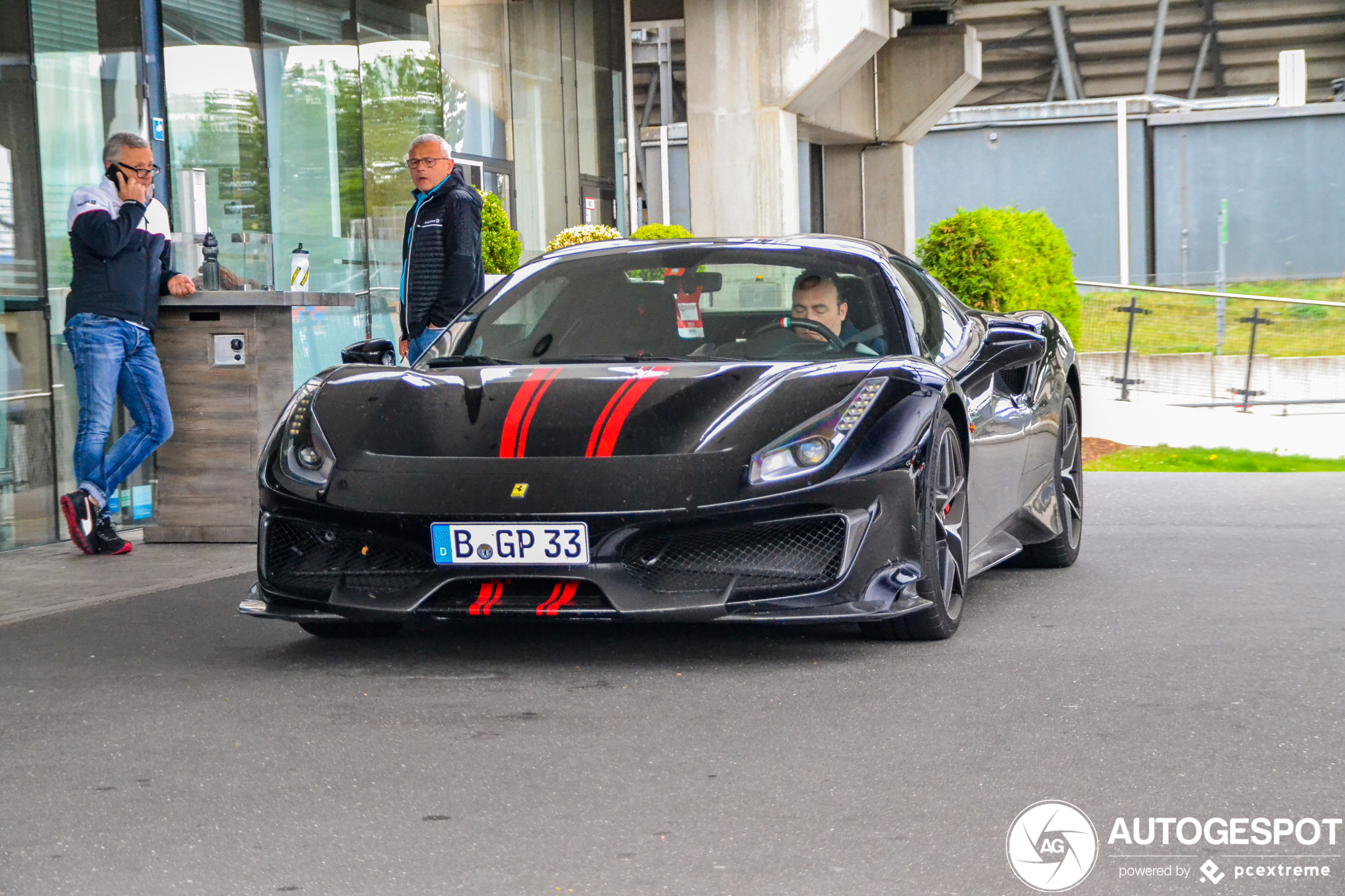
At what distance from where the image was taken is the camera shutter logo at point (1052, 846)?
2.99 m

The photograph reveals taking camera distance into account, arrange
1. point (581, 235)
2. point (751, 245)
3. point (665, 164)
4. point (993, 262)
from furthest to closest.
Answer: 1. point (665, 164)
2. point (581, 235)
3. point (993, 262)
4. point (751, 245)

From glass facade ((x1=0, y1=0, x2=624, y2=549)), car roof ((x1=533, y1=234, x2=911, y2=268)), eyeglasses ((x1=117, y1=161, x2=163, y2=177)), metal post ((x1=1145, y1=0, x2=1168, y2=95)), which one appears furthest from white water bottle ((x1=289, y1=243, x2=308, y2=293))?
metal post ((x1=1145, y1=0, x2=1168, y2=95))

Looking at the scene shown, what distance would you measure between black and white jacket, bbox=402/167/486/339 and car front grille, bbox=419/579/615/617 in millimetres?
3452

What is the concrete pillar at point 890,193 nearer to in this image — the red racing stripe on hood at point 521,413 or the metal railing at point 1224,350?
the metal railing at point 1224,350

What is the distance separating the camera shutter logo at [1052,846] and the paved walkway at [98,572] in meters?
3.96

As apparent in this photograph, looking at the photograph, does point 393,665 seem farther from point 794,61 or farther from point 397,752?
point 794,61

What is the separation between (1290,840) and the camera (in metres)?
3.14

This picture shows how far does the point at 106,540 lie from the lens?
26.6 ft

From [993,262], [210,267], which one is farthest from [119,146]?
[993,262]

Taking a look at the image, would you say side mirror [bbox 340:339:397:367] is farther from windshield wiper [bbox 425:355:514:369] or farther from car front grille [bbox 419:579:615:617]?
car front grille [bbox 419:579:615:617]

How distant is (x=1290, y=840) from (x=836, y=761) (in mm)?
984

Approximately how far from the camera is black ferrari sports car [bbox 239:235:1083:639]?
4637mm

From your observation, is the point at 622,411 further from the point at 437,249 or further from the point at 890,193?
the point at 890,193

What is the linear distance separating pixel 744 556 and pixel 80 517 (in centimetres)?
442
